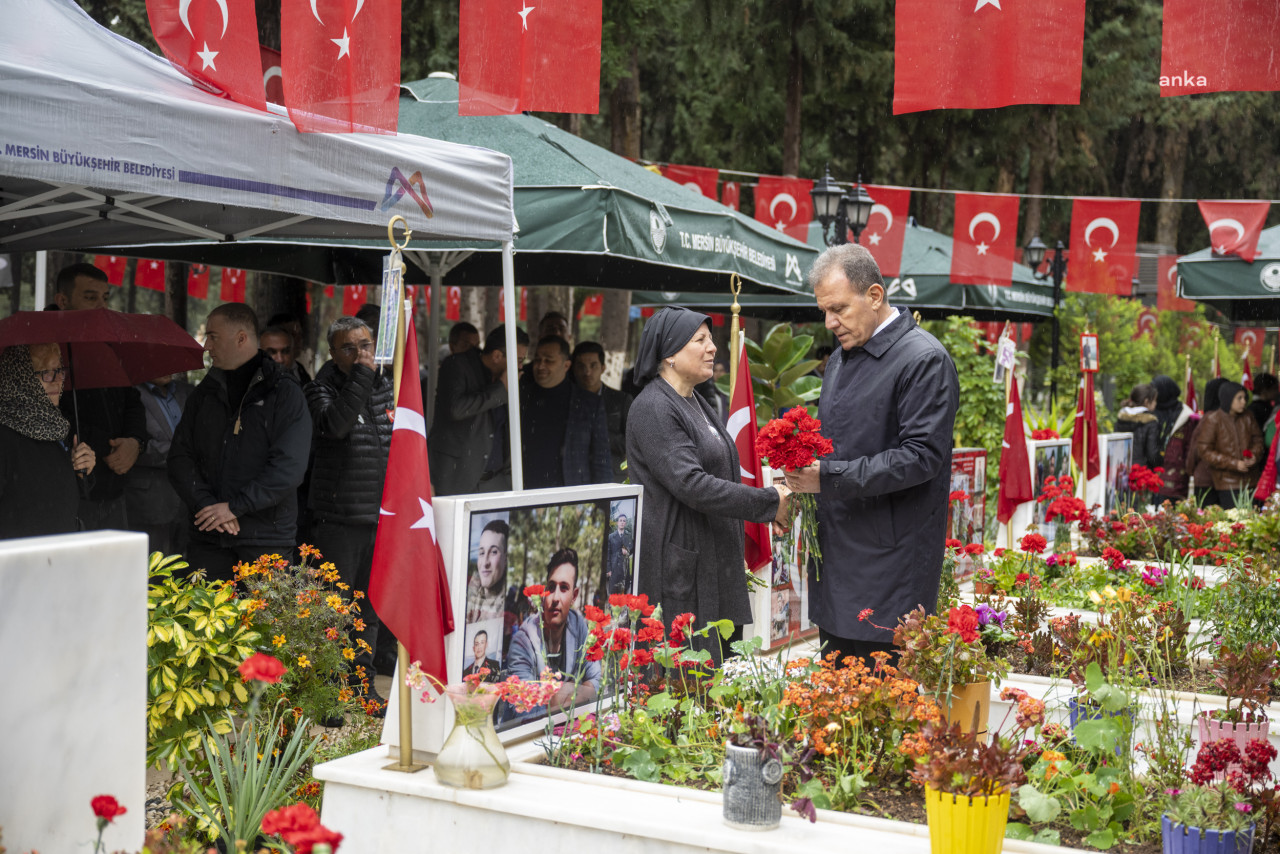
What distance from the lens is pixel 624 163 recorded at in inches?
287

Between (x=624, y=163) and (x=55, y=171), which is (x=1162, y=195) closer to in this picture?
(x=624, y=163)

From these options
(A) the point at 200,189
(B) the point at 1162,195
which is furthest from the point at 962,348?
(B) the point at 1162,195

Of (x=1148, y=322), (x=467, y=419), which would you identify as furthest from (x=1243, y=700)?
(x=1148, y=322)

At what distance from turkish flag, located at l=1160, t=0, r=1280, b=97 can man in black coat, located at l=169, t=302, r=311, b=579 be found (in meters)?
3.82

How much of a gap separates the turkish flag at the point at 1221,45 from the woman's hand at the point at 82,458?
4.70m

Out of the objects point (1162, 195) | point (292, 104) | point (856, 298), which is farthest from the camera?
point (1162, 195)

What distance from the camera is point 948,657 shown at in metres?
3.59

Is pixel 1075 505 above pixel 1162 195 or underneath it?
underneath

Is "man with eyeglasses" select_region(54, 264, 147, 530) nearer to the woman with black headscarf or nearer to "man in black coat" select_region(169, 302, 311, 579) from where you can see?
"man in black coat" select_region(169, 302, 311, 579)

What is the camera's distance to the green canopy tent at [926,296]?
12.6 m

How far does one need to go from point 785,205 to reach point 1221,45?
931 centimetres

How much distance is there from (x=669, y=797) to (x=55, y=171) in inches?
99.3

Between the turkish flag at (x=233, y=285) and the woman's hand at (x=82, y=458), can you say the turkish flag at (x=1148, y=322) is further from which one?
the woman's hand at (x=82, y=458)

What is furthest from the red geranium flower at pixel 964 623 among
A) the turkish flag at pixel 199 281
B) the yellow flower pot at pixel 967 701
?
the turkish flag at pixel 199 281
